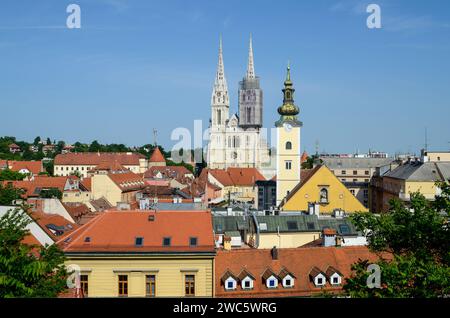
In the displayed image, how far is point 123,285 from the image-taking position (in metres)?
18.6

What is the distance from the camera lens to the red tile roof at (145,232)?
18938 mm

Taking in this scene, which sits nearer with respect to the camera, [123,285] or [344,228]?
[123,285]

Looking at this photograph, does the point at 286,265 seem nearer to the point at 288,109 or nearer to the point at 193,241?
the point at 193,241

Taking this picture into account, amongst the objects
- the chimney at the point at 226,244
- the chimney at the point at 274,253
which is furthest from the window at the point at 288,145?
the chimney at the point at 274,253

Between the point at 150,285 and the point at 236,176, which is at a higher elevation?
the point at 236,176

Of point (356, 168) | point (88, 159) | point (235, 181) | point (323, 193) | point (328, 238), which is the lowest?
point (328, 238)

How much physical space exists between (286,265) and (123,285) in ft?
18.9

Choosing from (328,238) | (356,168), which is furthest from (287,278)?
(356,168)

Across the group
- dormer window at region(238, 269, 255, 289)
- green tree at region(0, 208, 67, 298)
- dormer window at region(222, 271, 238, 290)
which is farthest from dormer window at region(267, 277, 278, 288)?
green tree at region(0, 208, 67, 298)

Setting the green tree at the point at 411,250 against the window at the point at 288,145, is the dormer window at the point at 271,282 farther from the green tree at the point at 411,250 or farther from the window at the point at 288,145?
the window at the point at 288,145

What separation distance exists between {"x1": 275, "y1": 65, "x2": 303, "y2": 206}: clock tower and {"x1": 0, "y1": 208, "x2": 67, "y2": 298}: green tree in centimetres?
3504

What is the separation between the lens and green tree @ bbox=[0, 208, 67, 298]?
32.8 feet

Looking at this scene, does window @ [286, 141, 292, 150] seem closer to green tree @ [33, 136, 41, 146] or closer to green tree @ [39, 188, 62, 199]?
green tree @ [39, 188, 62, 199]

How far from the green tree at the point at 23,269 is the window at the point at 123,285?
15.7ft
